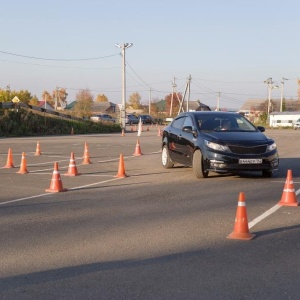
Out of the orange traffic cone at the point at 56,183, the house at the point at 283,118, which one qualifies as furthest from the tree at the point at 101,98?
the orange traffic cone at the point at 56,183

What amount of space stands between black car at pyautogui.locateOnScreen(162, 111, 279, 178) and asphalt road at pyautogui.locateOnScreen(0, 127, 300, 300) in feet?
1.69

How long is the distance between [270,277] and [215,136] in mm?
8055

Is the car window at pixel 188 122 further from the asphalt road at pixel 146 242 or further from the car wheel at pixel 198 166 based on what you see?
the asphalt road at pixel 146 242

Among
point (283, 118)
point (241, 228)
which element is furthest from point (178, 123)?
point (283, 118)

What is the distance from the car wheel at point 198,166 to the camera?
1371 centimetres

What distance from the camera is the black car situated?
13328 mm

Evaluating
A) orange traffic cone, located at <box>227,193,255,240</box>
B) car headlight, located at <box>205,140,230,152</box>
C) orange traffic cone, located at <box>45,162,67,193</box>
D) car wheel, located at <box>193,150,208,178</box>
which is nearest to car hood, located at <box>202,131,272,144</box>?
car headlight, located at <box>205,140,230,152</box>

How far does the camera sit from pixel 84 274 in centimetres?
598

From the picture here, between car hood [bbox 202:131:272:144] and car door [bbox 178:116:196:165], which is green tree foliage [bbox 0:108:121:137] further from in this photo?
car hood [bbox 202:131:272:144]

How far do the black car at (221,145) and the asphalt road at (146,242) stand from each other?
0.52 meters

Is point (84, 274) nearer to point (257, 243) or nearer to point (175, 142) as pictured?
point (257, 243)

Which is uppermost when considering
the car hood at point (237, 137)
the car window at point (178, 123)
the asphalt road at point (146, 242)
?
the car window at point (178, 123)

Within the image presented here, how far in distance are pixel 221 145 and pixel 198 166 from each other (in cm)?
76

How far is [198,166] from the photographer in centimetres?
1375
